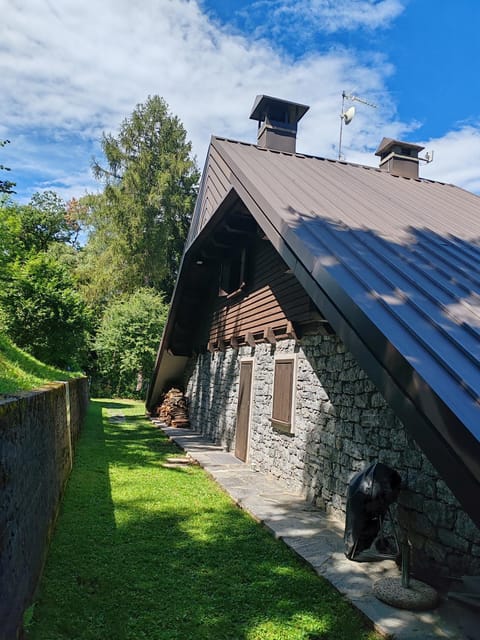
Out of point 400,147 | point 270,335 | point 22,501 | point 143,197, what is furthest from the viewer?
point 143,197

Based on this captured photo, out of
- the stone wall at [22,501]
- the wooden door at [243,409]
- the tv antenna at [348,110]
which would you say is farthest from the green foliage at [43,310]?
the tv antenna at [348,110]

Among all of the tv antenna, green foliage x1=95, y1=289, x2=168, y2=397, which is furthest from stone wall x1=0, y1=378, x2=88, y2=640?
green foliage x1=95, y1=289, x2=168, y2=397

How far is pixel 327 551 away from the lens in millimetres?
4590

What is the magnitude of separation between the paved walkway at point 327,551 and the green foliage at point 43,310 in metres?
6.46

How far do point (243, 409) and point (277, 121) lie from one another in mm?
7128

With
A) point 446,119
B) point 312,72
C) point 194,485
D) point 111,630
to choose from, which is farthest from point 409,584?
point 446,119

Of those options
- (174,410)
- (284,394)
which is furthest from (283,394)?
(174,410)

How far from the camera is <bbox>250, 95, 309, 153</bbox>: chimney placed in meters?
11.5

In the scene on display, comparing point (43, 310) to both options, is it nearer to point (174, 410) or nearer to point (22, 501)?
point (174, 410)

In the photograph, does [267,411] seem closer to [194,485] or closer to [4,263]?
[194,485]

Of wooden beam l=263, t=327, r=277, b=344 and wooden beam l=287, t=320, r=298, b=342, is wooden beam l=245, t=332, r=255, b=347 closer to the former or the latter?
wooden beam l=263, t=327, r=277, b=344

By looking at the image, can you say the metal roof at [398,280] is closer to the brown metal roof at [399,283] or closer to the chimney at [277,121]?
the brown metal roof at [399,283]

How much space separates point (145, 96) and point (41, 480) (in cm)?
2910

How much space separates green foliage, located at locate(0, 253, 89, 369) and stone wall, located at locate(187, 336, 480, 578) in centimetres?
554
